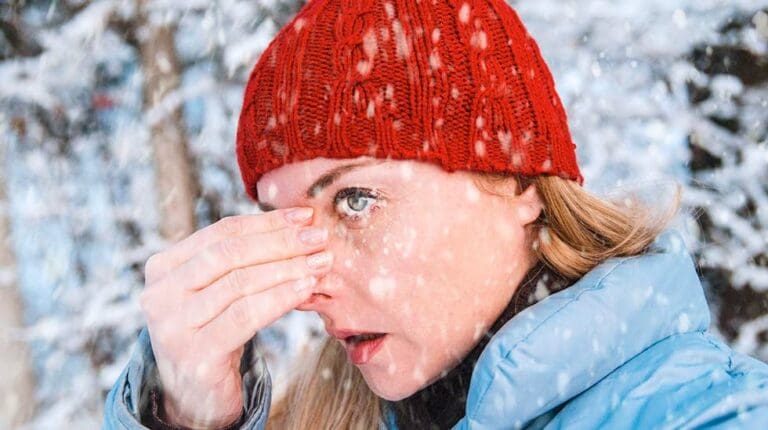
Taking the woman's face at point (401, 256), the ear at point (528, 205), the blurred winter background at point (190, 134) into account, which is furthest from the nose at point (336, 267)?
the blurred winter background at point (190, 134)

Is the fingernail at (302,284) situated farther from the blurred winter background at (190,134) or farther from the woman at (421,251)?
the blurred winter background at (190,134)

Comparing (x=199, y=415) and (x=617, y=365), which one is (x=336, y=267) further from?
(x=617, y=365)

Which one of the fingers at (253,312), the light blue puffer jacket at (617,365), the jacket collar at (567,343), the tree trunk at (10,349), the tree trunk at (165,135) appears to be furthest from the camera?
the tree trunk at (165,135)

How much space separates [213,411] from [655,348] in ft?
4.34

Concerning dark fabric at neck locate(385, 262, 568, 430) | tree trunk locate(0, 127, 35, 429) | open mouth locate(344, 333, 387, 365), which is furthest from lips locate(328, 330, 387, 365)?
tree trunk locate(0, 127, 35, 429)

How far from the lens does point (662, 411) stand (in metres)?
1.58

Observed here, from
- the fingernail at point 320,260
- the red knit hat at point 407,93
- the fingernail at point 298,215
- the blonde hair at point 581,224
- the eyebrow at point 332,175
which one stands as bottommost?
the blonde hair at point 581,224

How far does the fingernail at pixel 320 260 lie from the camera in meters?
1.92

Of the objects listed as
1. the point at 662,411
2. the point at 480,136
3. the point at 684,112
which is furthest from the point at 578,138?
the point at 662,411

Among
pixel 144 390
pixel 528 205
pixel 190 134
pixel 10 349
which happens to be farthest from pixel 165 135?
pixel 528 205

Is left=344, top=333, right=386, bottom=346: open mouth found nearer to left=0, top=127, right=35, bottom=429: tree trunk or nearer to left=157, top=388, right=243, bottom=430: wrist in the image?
left=157, top=388, right=243, bottom=430: wrist

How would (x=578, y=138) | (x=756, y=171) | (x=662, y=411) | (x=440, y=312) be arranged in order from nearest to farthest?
(x=662, y=411) < (x=440, y=312) < (x=756, y=171) < (x=578, y=138)

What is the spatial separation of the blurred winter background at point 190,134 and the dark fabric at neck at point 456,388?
2706 millimetres

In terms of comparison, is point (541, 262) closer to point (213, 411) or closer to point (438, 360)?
point (438, 360)
